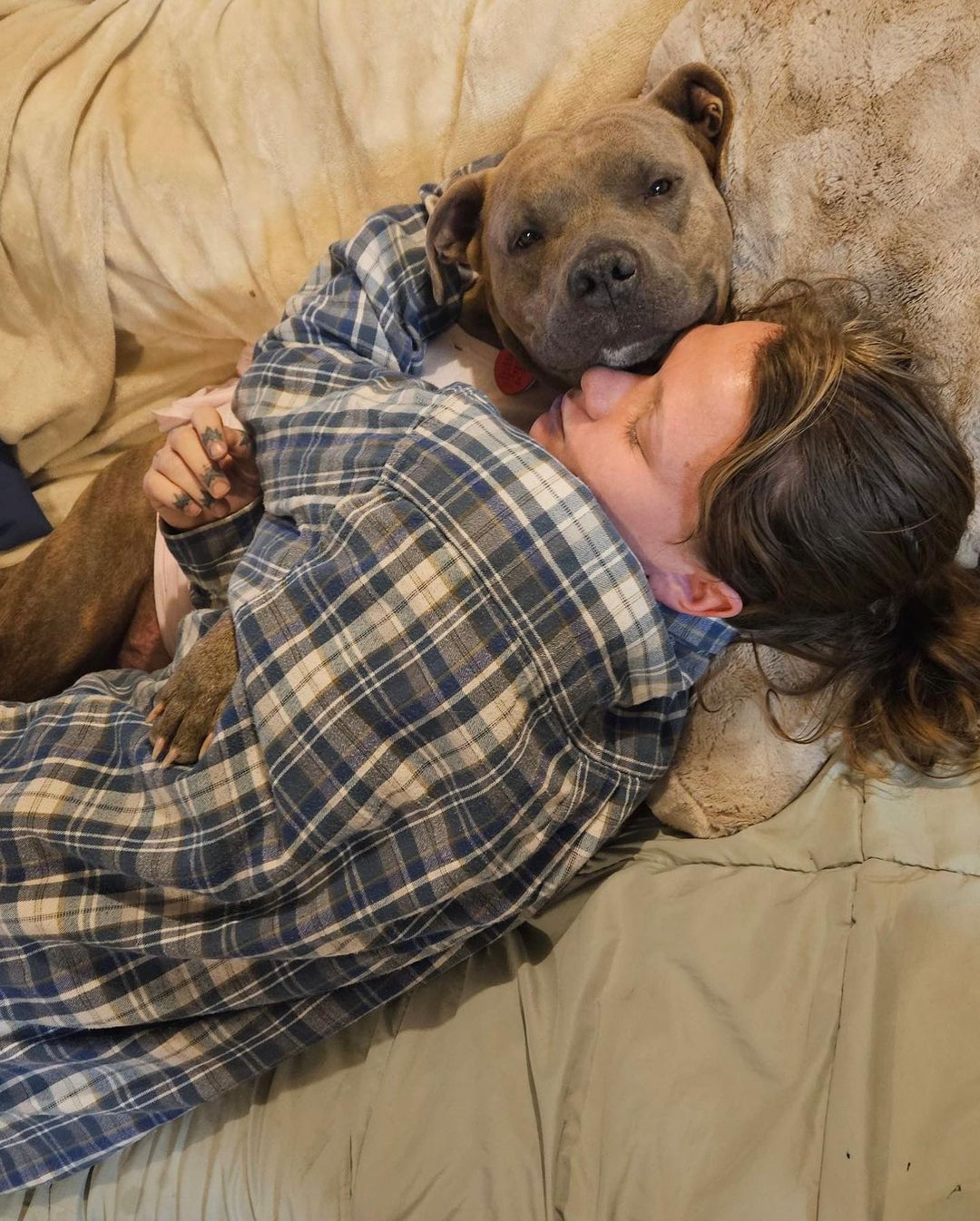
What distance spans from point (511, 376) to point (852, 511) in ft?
2.54

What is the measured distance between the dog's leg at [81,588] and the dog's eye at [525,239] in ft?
3.47

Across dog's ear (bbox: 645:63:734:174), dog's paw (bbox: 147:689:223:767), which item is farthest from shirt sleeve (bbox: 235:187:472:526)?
dog's ear (bbox: 645:63:734:174)

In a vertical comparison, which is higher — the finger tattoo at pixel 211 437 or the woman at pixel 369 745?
the finger tattoo at pixel 211 437

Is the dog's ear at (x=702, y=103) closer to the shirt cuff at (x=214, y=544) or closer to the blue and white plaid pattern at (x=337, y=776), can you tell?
the blue and white plaid pattern at (x=337, y=776)

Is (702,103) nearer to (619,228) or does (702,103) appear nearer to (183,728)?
(619,228)

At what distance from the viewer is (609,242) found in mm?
1405

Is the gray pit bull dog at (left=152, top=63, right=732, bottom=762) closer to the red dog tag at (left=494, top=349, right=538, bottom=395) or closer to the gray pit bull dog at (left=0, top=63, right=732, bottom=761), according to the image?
the gray pit bull dog at (left=0, top=63, right=732, bottom=761)

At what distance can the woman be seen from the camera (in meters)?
1.38

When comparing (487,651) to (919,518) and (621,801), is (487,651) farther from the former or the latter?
(919,518)

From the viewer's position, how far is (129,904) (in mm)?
1486

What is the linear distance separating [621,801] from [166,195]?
64.7 inches

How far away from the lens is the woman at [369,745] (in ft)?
4.52

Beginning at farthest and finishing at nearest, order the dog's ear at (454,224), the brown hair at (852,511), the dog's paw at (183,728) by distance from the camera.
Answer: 1. the dog's ear at (454,224)
2. the dog's paw at (183,728)
3. the brown hair at (852,511)

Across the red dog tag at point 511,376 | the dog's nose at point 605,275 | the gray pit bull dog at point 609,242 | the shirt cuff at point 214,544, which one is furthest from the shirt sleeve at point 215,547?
the dog's nose at point 605,275
